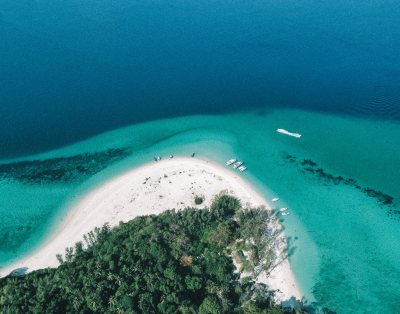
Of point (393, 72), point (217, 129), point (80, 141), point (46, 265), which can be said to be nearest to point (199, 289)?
point (46, 265)

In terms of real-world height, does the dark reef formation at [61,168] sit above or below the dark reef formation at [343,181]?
above

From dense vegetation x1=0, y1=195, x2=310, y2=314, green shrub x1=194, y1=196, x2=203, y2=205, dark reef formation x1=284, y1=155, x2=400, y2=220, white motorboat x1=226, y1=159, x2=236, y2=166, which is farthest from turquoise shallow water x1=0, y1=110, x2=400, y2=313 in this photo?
green shrub x1=194, y1=196, x2=203, y2=205

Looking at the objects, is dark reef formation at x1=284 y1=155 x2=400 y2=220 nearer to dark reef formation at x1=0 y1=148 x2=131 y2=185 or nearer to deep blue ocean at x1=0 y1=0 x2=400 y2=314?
deep blue ocean at x1=0 y1=0 x2=400 y2=314

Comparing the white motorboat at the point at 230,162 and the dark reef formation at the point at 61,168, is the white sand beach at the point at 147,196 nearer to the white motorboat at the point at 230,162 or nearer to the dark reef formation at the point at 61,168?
the white motorboat at the point at 230,162

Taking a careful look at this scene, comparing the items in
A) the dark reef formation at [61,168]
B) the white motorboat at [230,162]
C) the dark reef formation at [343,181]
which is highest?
the dark reef formation at [61,168]

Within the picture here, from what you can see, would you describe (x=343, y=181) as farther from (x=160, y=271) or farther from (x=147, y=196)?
(x=160, y=271)

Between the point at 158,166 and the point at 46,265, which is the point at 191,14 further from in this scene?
the point at 46,265

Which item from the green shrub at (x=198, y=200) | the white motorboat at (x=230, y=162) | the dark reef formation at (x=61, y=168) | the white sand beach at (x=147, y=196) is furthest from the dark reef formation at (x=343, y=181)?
the dark reef formation at (x=61, y=168)
